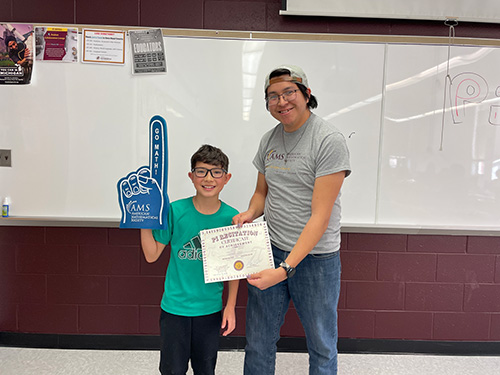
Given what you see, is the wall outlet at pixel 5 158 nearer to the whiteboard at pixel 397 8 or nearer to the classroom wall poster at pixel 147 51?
the classroom wall poster at pixel 147 51

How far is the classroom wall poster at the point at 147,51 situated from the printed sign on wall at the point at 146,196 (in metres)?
0.93

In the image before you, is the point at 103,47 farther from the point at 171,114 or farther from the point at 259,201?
the point at 259,201

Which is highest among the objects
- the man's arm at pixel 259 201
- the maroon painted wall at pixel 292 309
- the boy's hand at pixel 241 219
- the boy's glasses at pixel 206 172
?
the boy's glasses at pixel 206 172

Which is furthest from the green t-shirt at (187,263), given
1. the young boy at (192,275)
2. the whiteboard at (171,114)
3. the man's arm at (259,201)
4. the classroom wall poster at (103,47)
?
the classroom wall poster at (103,47)

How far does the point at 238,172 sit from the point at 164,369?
3.59ft

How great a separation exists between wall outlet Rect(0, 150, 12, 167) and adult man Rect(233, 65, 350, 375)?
1.54 metres

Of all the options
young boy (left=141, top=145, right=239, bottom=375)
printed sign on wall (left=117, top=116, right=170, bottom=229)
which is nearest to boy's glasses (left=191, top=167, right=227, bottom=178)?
young boy (left=141, top=145, right=239, bottom=375)

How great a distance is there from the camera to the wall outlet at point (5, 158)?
81.1 inches

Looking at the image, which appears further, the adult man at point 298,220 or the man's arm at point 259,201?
the man's arm at point 259,201

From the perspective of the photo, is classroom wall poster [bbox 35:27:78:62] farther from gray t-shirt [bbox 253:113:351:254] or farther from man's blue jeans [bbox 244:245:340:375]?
man's blue jeans [bbox 244:245:340:375]

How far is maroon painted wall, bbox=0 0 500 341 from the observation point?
217cm

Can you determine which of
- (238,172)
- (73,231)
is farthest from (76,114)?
(238,172)

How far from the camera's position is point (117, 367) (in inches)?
80.4

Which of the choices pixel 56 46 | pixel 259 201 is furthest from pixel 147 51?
pixel 259 201
